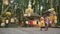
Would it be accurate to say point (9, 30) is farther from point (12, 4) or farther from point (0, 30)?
point (12, 4)

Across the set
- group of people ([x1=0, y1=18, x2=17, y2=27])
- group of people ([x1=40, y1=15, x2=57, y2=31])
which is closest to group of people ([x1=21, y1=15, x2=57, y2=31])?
group of people ([x1=40, y1=15, x2=57, y2=31])

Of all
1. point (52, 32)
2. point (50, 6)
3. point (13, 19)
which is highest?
point (50, 6)

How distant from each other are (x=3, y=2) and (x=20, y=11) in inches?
18.5

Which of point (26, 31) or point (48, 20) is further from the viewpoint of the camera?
point (48, 20)

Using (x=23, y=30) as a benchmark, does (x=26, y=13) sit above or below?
above

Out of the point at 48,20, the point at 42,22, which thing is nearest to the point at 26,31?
the point at 42,22

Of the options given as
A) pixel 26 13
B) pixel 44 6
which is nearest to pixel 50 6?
pixel 44 6

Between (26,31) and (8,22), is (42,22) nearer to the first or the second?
(26,31)

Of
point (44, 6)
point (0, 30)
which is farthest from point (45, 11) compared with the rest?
point (0, 30)

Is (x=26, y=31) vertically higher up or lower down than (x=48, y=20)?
lower down

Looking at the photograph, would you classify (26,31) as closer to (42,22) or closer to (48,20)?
(42,22)

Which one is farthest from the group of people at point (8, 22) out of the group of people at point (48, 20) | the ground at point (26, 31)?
the group of people at point (48, 20)

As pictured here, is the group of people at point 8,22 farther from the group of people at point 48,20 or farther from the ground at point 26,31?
the group of people at point 48,20

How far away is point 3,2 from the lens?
4559 mm
